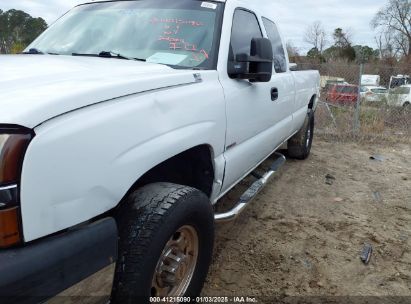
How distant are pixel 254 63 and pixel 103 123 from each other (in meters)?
1.64

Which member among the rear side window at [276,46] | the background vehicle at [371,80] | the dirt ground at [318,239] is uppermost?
the rear side window at [276,46]

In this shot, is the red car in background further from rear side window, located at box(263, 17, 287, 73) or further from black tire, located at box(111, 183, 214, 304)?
black tire, located at box(111, 183, 214, 304)

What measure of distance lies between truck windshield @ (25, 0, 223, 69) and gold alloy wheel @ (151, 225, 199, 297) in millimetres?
1166

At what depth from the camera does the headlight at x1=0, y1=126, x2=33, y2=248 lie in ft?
4.85

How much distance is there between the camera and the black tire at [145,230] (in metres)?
1.93

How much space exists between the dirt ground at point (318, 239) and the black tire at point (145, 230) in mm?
1059

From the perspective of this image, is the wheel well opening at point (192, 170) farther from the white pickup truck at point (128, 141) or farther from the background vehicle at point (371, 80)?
the background vehicle at point (371, 80)

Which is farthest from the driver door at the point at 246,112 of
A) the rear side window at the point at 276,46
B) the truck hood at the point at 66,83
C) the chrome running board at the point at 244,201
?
the truck hood at the point at 66,83

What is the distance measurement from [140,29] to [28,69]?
1167mm

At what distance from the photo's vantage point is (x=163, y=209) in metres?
2.07

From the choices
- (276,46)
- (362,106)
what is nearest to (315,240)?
(276,46)

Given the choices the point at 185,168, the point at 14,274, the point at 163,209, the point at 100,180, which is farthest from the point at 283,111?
the point at 14,274

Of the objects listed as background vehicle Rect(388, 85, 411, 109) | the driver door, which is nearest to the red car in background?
background vehicle Rect(388, 85, 411, 109)

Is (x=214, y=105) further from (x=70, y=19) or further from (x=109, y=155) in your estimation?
(x=70, y=19)
